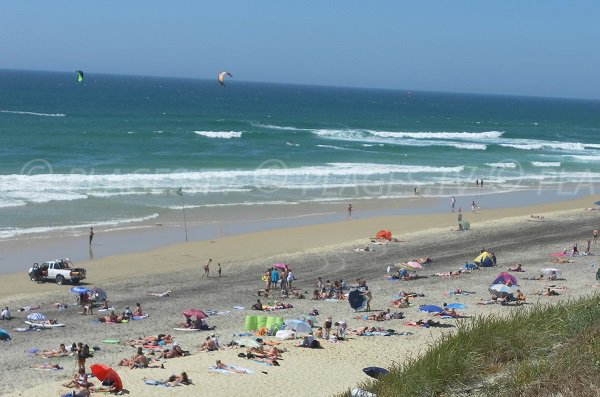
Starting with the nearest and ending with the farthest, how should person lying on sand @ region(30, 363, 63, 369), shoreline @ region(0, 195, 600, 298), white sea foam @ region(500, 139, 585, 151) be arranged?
person lying on sand @ region(30, 363, 63, 369), shoreline @ region(0, 195, 600, 298), white sea foam @ region(500, 139, 585, 151)

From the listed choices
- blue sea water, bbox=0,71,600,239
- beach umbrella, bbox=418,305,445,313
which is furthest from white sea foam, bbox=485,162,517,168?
beach umbrella, bbox=418,305,445,313

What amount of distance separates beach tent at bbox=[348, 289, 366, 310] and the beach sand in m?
0.30

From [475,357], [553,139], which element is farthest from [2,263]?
[553,139]

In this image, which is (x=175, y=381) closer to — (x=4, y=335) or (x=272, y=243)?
(x=4, y=335)

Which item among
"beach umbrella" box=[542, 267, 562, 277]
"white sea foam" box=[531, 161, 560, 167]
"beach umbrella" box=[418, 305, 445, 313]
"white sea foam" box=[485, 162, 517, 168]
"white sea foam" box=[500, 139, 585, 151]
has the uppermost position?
"white sea foam" box=[500, 139, 585, 151]

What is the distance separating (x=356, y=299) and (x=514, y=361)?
1045 centimetres

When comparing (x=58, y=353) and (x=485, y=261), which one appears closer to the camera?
(x=58, y=353)

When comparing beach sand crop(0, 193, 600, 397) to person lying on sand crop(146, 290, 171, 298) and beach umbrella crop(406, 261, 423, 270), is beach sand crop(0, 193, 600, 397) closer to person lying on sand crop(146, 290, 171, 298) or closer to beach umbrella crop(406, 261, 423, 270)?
person lying on sand crop(146, 290, 171, 298)

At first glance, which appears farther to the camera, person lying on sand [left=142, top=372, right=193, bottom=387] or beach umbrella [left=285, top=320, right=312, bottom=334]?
beach umbrella [left=285, top=320, right=312, bottom=334]

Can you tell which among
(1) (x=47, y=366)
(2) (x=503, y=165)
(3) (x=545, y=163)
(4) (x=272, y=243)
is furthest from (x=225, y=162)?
(1) (x=47, y=366)

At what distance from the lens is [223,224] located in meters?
33.9

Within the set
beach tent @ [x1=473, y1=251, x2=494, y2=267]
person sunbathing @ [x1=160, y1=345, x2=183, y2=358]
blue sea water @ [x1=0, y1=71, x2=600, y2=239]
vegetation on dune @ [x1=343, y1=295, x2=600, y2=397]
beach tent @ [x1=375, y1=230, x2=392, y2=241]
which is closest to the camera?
vegetation on dune @ [x1=343, y1=295, x2=600, y2=397]

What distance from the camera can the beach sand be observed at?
15625 mm

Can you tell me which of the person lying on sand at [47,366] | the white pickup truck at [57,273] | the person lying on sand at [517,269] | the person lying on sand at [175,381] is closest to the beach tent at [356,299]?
the person lying on sand at [517,269]
